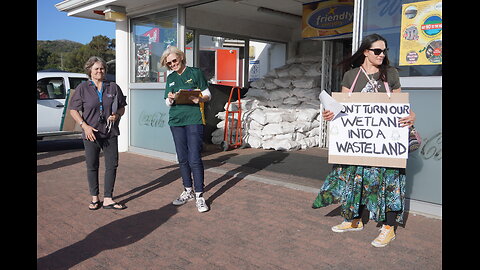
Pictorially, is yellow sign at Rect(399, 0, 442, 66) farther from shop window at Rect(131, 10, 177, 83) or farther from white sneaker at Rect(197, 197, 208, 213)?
shop window at Rect(131, 10, 177, 83)

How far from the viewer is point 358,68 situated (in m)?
3.66

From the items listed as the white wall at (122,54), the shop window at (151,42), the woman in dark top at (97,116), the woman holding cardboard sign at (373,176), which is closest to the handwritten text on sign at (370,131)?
the woman holding cardboard sign at (373,176)

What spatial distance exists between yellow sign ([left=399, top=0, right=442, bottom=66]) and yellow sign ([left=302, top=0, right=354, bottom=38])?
4.16m

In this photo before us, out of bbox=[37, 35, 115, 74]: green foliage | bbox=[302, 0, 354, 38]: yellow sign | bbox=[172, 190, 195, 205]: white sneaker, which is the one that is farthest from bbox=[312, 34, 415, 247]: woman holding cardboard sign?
bbox=[37, 35, 115, 74]: green foliage

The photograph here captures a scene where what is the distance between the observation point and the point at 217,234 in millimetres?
4020

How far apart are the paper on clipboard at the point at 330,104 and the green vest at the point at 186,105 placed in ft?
5.33

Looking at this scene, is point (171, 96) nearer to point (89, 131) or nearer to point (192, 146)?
point (192, 146)

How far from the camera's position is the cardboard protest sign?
3492 mm

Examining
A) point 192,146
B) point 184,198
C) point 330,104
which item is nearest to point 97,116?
point 192,146

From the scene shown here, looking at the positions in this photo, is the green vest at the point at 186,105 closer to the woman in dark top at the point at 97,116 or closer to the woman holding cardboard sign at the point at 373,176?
the woman in dark top at the point at 97,116

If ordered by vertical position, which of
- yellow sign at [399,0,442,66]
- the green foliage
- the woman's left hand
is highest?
the green foliage

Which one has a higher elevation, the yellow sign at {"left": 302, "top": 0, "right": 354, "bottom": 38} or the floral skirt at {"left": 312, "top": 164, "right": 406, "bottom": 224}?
the yellow sign at {"left": 302, "top": 0, "right": 354, "bottom": 38}

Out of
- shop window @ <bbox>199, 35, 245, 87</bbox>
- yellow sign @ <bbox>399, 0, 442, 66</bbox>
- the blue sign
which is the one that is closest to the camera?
yellow sign @ <bbox>399, 0, 442, 66</bbox>
